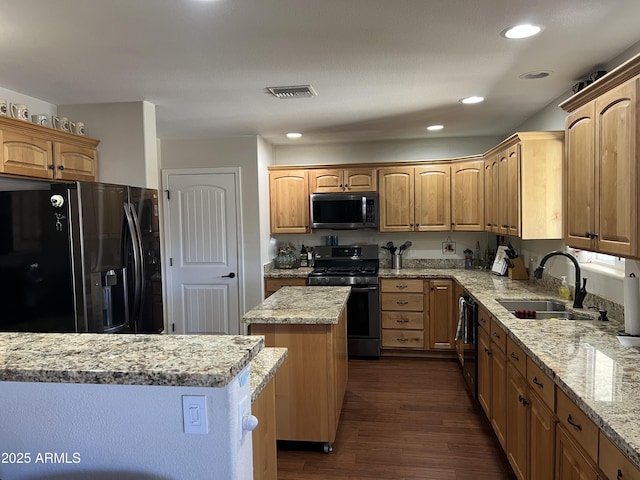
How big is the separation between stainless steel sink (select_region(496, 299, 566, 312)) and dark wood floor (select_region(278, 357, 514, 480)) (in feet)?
2.90

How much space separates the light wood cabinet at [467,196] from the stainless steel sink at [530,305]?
5.38 ft

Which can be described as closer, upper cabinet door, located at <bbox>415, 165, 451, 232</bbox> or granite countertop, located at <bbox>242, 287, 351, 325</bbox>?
granite countertop, located at <bbox>242, 287, 351, 325</bbox>

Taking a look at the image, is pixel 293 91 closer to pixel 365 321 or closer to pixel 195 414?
pixel 195 414

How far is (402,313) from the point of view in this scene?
472cm

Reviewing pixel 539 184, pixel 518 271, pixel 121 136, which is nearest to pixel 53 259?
pixel 121 136

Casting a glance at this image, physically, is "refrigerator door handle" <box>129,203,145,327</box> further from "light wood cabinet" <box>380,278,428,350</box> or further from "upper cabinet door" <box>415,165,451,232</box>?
"upper cabinet door" <box>415,165,451,232</box>

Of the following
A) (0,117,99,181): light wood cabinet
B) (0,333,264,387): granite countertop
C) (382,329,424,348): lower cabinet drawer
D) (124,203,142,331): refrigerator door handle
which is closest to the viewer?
(0,333,264,387): granite countertop

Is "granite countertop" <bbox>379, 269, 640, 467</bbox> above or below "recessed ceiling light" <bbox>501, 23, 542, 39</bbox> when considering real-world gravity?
below

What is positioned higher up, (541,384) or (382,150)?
(382,150)

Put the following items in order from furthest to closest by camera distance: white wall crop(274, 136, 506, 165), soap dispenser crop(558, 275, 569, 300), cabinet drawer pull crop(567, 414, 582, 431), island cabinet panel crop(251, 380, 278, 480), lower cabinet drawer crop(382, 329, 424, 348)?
white wall crop(274, 136, 506, 165) < lower cabinet drawer crop(382, 329, 424, 348) < soap dispenser crop(558, 275, 569, 300) < island cabinet panel crop(251, 380, 278, 480) < cabinet drawer pull crop(567, 414, 582, 431)

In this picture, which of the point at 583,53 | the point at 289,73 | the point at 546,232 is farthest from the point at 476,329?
the point at 289,73

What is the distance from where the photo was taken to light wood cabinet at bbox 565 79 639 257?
5.93ft

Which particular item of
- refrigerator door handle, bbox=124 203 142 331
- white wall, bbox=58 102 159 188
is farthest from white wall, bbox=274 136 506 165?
refrigerator door handle, bbox=124 203 142 331

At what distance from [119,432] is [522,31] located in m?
2.37
